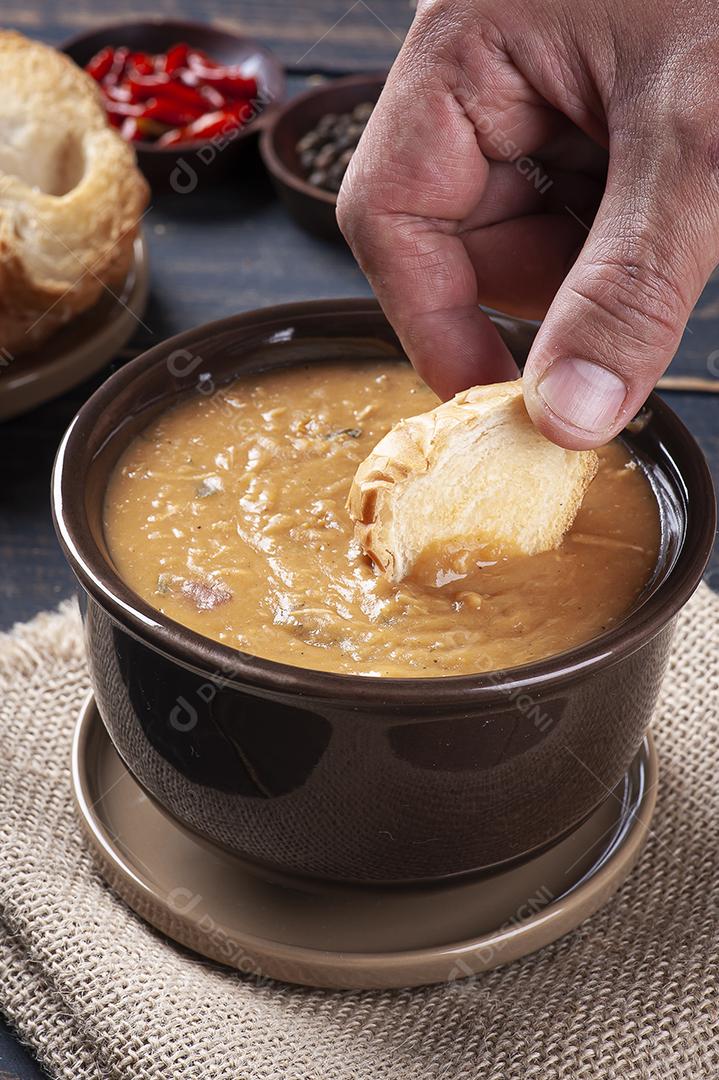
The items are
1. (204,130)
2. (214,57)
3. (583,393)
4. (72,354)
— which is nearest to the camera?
(583,393)

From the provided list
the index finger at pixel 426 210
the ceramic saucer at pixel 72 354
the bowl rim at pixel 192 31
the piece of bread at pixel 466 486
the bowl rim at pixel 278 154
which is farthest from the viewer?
the bowl rim at pixel 192 31

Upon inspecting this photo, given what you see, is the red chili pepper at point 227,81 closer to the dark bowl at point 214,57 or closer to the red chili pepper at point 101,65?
the dark bowl at point 214,57

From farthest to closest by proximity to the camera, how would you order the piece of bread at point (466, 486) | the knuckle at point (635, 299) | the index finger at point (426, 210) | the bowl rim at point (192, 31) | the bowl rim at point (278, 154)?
the bowl rim at point (192, 31)
the bowl rim at point (278, 154)
the index finger at point (426, 210)
the piece of bread at point (466, 486)
the knuckle at point (635, 299)

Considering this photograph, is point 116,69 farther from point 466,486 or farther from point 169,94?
point 466,486

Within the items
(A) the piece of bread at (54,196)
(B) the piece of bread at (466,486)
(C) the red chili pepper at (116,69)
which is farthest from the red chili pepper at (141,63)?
(B) the piece of bread at (466,486)

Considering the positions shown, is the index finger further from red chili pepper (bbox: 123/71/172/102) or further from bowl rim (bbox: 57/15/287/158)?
red chili pepper (bbox: 123/71/172/102)

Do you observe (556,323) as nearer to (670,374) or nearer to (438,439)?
(438,439)

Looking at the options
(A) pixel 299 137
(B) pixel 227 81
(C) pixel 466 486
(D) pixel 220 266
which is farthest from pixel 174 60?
(C) pixel 466 486

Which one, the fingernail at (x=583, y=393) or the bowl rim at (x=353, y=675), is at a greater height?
the fingernail at (x=583, y=393)
